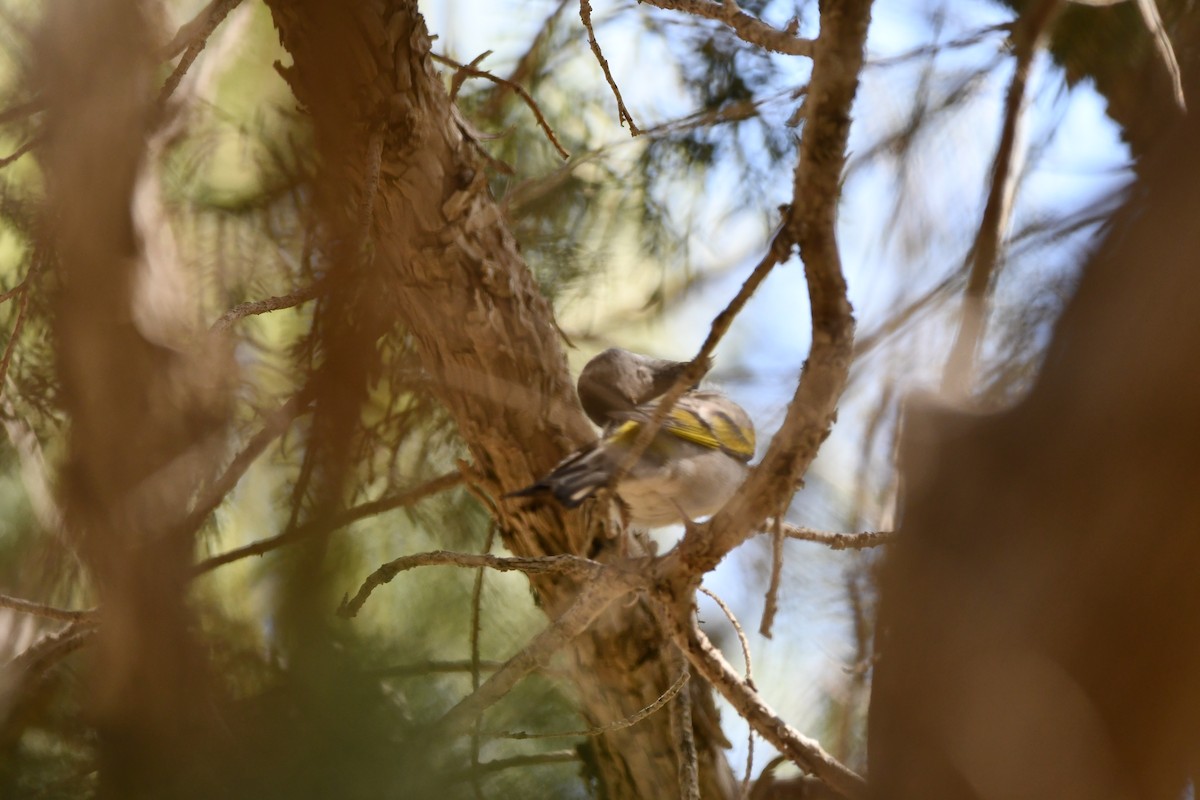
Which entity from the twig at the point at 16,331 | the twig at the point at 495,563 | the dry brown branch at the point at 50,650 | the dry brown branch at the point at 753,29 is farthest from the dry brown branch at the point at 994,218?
the twig at the point at 16,331

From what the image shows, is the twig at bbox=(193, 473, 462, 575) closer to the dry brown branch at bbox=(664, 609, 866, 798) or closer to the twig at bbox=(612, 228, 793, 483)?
the twig at bbox=(612, 228, 793, 483)

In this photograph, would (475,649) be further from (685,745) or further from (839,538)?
(839,538)

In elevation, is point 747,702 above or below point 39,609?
below

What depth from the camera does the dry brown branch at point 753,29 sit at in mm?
1178

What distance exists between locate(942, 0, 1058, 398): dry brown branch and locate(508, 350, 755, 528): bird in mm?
836

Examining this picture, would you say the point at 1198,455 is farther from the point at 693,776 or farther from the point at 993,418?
the point at 693,776

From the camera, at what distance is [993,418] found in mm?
938

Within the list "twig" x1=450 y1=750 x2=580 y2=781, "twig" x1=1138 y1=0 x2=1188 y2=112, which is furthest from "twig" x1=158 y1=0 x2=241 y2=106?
"twig" x1=1138 y1=0 x2=1188 y2=112

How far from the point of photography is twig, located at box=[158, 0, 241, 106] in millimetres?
1598

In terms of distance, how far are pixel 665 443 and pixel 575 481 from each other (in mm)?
570

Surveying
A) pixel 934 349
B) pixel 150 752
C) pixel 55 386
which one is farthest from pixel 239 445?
pixel 934 349

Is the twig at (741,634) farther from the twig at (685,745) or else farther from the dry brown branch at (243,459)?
the dry brown branch at (243,459)

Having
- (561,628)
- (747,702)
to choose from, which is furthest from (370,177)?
(747,702)

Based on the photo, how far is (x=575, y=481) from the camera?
1.76 m
